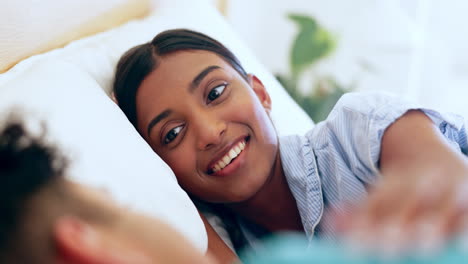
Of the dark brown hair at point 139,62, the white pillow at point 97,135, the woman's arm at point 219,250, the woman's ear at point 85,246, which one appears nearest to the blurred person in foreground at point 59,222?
the woman's ear at point 85,246

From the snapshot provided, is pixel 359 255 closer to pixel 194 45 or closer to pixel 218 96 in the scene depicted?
pixel 218 96

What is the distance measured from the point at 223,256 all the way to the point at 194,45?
42 cm

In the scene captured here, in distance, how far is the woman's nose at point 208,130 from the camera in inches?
39.0

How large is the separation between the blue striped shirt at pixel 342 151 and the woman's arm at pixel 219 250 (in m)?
0.15

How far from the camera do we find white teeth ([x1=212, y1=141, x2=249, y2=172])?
1020 mm

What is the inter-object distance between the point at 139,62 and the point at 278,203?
1.27 ft

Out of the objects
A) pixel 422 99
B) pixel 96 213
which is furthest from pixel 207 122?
pixel 422 99

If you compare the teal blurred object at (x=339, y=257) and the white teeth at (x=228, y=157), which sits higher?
the teal blurred object at (x=339, y=257)

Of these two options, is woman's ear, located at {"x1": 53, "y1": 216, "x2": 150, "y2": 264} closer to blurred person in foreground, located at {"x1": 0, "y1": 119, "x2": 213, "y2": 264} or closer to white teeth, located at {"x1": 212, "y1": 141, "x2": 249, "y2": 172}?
blurred person in foreground, located at {"x1": 0, "y1": 119, "x2": 213, "y2": 264}

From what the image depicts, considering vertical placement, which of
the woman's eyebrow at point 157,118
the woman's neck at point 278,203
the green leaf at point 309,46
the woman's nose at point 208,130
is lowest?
the green leaf at point 309,46

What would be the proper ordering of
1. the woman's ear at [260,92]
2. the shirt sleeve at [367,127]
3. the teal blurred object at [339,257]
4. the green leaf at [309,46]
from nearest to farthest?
the teal blurred object at [339,257] < the shirt sleeve at [367,127] < the woman's ear at [260,92] < the green leaf at [309,46]

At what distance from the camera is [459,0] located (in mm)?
2301

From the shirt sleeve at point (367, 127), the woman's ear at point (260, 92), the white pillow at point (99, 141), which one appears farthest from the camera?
the woman's ear at point (260, 92)

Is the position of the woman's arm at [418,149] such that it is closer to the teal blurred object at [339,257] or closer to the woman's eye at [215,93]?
the teal blurred object at [339,257]
